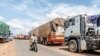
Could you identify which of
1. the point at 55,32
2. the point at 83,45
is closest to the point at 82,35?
the point at 83,45

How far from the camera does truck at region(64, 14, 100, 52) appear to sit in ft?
61.9

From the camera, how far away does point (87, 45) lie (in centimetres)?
1945

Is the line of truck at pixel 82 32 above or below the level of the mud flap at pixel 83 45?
above

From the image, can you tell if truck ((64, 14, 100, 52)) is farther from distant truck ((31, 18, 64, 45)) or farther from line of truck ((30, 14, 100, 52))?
distant truck ((31, 18, 64, 45))

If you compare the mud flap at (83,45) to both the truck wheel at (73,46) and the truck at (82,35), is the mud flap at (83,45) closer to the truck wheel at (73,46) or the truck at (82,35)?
the truck at (82,35)

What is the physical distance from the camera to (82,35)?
20016mm

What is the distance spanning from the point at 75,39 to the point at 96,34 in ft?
9.90

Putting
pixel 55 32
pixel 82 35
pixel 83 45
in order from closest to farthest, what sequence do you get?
pixel 83 45 → pixel 82 35 → pixel 55 32

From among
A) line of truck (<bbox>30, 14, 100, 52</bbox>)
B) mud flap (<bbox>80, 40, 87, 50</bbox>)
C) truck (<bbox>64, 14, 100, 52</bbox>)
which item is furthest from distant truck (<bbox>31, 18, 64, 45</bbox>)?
mud flap (<bbox>80, 40, 87, 50</bbox>)

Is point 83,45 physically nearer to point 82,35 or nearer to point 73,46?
point 82,35

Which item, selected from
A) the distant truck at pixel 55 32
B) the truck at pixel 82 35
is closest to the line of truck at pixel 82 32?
the truck at pixel 82 35

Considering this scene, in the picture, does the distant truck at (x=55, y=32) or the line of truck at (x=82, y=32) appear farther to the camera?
the distant truck at (x=55, y=32)

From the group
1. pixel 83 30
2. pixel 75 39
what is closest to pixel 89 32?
pixel 83 30

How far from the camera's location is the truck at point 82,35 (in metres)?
18.9
